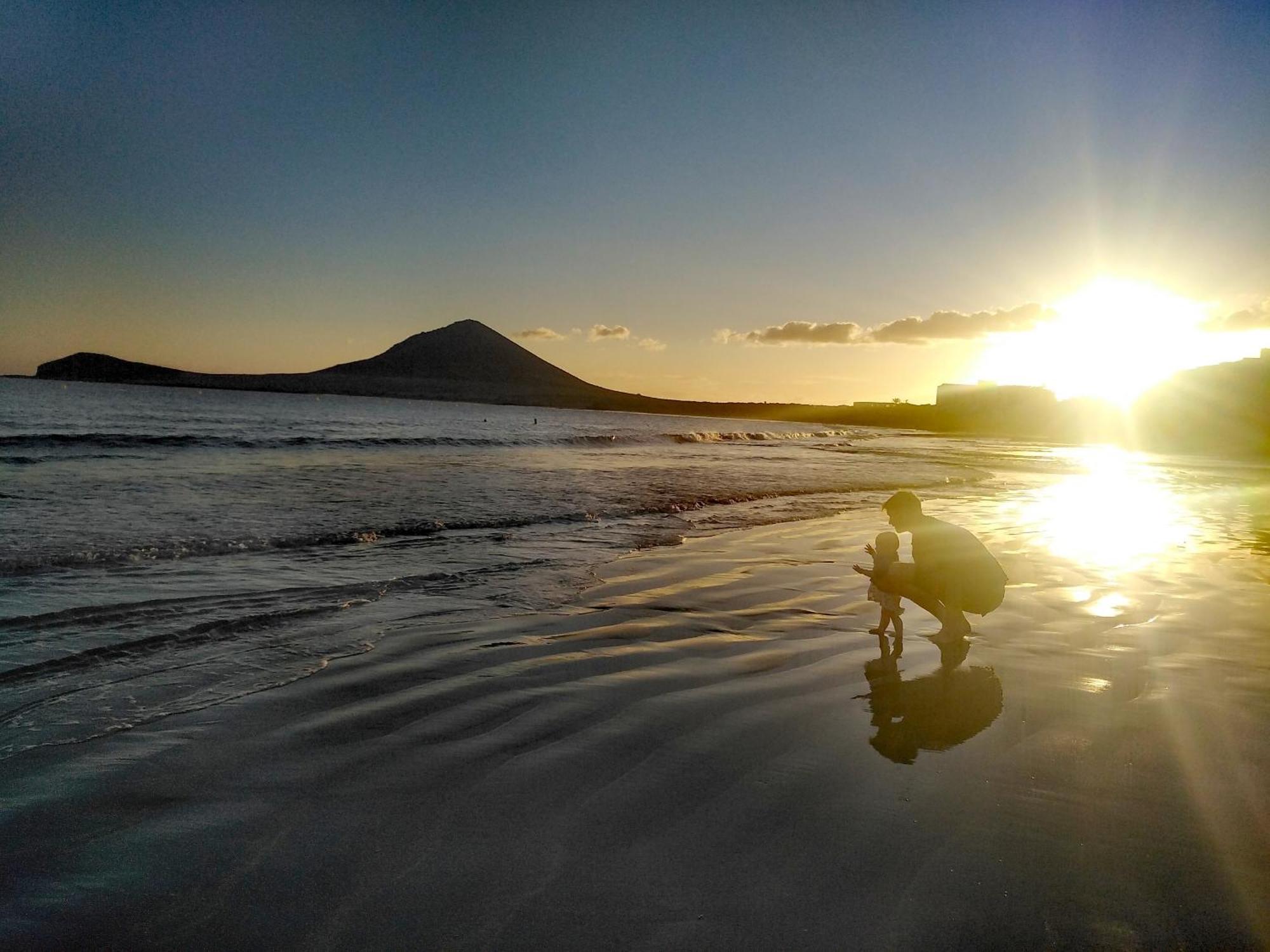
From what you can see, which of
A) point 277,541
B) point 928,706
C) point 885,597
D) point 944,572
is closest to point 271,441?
point 277,541

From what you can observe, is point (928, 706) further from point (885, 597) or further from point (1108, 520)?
point (1108, 520)

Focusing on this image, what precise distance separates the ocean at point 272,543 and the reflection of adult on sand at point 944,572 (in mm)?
3186

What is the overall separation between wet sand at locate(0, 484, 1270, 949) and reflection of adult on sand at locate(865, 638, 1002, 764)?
29mm

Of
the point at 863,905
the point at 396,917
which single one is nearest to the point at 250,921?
the point at 396,917

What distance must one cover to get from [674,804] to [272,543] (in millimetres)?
8141

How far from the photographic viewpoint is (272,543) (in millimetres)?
9664

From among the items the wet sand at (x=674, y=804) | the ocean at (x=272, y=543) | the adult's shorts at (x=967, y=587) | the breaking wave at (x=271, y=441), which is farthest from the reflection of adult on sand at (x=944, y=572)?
the breaking wave at (x=271, y=441)

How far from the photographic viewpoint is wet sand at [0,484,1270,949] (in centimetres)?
244

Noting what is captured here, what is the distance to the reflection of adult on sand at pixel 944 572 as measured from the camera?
18.6ft

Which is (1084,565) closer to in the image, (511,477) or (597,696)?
(597,696)

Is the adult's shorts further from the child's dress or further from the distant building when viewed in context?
the distant building

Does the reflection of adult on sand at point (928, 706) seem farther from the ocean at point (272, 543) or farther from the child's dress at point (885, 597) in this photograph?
the ocean at point (272, 543)

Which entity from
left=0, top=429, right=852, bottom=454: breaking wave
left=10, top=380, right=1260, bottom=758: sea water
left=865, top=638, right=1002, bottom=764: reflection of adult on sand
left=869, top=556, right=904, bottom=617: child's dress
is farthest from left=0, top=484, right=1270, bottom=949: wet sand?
left=0, top=429, right=852, bottom=454: breaking wave

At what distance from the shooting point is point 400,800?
320 centimetres
